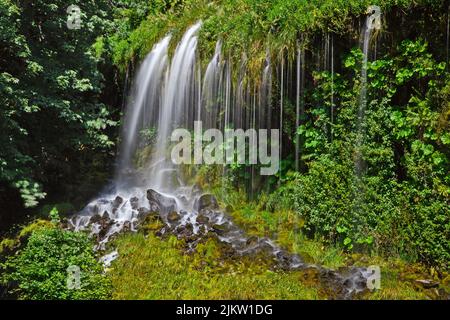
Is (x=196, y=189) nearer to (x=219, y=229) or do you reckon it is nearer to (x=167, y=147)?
(x=167, y=147)

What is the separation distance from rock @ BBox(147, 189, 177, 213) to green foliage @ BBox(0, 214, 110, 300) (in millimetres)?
2118

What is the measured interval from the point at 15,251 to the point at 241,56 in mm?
5080

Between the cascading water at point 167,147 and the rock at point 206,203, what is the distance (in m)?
0.02

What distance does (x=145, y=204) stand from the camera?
31.8 ft

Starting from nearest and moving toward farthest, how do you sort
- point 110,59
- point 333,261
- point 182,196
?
point 333,261 < point 182,196 < point 110,59

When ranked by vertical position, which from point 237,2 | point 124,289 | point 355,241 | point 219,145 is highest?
point 237,2

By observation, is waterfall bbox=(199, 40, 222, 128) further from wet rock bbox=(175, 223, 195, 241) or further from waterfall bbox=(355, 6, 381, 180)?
waterfall bbox=(355, 6, 381, 180)

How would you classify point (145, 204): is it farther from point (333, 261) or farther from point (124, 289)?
point (333, 261)

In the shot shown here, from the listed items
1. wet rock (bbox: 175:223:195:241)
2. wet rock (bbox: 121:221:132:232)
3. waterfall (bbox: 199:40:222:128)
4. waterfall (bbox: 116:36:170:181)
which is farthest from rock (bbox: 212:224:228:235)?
waterfall (bbox: 116:36:170:181)

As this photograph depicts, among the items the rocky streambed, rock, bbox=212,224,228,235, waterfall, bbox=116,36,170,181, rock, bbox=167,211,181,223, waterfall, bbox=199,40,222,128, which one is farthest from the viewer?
waterfall, bbox=116,36,170,181

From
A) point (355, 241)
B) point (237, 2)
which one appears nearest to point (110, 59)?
point (237, 2)

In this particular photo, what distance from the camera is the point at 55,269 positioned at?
661 cm

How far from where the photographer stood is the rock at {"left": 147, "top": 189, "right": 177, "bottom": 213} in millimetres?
9148

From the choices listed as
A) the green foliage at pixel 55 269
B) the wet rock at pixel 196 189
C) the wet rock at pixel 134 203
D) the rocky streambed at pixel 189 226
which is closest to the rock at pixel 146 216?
the rocky streambed at pixel 189 226
